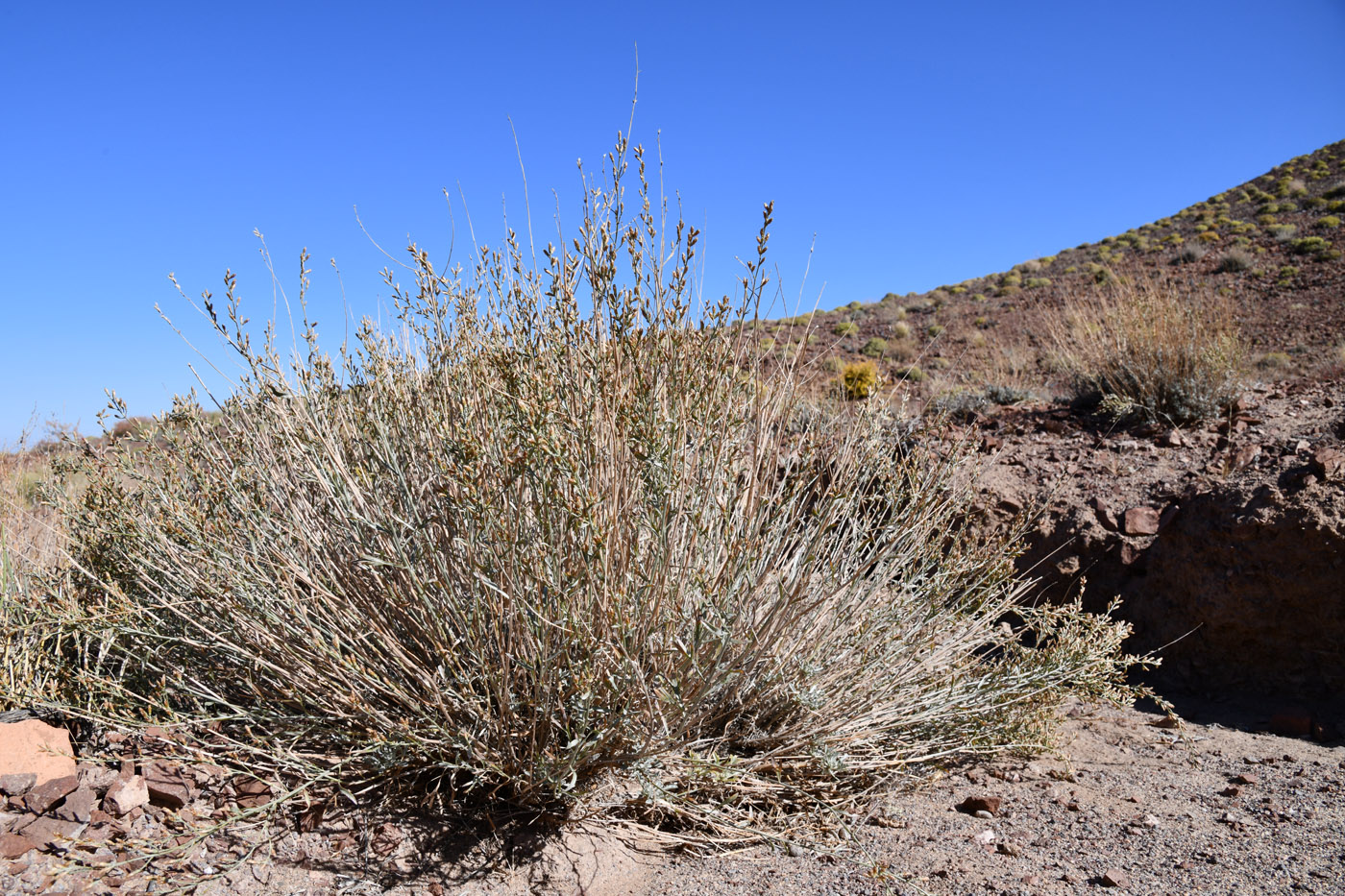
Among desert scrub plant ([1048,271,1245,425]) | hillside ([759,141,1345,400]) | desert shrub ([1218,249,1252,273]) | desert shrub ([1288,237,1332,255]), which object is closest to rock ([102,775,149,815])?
hillside ([759,141,1345,400])

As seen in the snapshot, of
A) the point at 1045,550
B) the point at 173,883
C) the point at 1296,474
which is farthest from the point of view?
the point at 1045,550

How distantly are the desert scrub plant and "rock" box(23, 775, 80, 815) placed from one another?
19.1ft

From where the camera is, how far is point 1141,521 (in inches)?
165

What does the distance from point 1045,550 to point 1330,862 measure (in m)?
2.37

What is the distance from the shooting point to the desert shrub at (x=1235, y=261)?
49.0 feet

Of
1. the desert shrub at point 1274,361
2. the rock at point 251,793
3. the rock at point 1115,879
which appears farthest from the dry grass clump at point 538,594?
the desert shrub at point 1274,361

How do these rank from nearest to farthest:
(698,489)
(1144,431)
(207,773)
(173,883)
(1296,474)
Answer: (173,883)
(207,773)
(698,489)
(1296,474)
(1144,431)

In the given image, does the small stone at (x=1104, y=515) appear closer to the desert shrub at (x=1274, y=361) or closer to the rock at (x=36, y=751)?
the rock at (x=36, y=751)

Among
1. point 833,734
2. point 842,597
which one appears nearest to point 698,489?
point 842,597

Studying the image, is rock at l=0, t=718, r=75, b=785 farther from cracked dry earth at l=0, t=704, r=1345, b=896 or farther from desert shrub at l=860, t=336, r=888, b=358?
desert shrub at l=860, t=336, r=888, b=358

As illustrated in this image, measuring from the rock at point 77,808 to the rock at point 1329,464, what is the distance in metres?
4.96

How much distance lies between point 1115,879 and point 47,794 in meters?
2.98

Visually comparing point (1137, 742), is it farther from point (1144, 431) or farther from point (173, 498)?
point (173, 498)

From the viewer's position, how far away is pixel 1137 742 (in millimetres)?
3146
